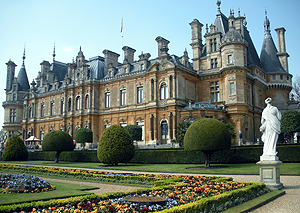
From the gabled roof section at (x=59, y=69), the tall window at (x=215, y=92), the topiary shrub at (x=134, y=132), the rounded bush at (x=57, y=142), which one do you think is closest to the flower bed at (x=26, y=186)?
the rounded bush at (x=57, y=142)

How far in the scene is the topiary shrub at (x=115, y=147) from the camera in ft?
69.2

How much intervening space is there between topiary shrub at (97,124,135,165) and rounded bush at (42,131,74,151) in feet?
19.2

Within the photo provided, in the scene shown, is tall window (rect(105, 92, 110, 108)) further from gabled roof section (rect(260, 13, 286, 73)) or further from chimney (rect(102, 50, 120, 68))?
gabled roof section (rect(260, 13, 286, 73))

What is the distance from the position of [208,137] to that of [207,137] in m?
0.06

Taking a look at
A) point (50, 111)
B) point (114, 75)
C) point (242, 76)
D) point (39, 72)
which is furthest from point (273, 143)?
point (39, 72)

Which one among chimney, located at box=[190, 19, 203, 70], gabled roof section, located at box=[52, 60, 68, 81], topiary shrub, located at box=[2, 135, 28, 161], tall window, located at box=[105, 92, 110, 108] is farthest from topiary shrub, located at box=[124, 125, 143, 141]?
gabled roof section, located at box=[52, 60, 68, 81]

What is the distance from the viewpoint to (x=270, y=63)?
3988 centimetres

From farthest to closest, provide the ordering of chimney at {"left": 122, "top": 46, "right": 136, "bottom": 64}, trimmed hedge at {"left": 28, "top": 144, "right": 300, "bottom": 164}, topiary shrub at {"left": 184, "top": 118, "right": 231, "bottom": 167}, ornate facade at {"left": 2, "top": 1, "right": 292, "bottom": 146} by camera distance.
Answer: chimney at {"left": 122, "top": 46, "right": 136, "bottom": 64} → ornate facade at {"left": 2, "top": 1, "right": 292, "bottom": 146} → trimmed hedge at {"left": 28, "top": 144, "right": 300, "bottom": 164} → topiary shrub at {"left": 184, "top": 118, "right": 231, "bottom": 167}

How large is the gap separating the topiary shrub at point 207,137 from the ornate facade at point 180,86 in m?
12.4

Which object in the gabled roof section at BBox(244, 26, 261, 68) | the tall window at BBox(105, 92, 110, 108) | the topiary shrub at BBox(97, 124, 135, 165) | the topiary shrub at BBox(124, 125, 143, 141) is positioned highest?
the gabled roof section at BBox(244, 26, 261, 68)

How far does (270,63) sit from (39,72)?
40.2 m

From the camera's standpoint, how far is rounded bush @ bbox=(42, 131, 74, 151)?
84.0 ft

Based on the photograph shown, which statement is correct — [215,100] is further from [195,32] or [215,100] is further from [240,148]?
[240,148]

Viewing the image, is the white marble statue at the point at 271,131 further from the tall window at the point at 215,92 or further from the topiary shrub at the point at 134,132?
the tall window at the point at 215,92
